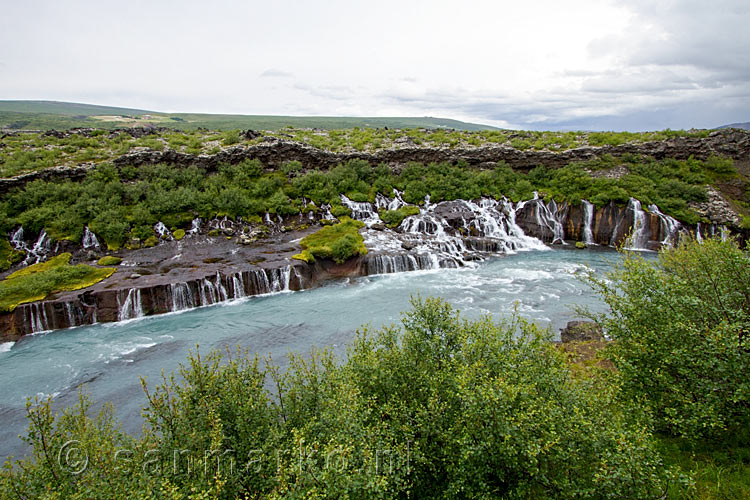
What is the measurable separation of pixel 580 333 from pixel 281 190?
35982mm

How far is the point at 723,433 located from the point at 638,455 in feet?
18.7

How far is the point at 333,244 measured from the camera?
3388 cm

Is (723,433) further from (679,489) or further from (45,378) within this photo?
(45,378)

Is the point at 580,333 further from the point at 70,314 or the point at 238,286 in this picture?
the point at 70,314

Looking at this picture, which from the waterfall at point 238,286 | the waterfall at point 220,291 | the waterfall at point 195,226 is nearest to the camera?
the waterfall at point 220,291

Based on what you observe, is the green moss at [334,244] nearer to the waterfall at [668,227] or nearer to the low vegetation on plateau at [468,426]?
the low vegetation on plateau at [468,426]

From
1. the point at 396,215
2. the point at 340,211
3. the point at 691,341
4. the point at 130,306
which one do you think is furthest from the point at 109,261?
the point at 691,341

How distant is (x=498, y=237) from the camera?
1670 inches

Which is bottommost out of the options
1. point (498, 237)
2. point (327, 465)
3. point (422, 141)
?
point (498, 237)

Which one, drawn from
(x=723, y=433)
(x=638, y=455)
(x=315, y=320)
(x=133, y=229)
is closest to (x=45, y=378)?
(x=315, y=320)

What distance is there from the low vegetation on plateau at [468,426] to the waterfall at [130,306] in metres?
19.7

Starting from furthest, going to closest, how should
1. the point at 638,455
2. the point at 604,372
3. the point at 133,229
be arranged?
the point at 133,229, the point at 604,372, the point at 638,455

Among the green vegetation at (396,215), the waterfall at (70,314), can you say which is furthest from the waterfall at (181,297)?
the green vegetation at (396,215)

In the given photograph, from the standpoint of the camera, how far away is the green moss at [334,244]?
33.3 m
